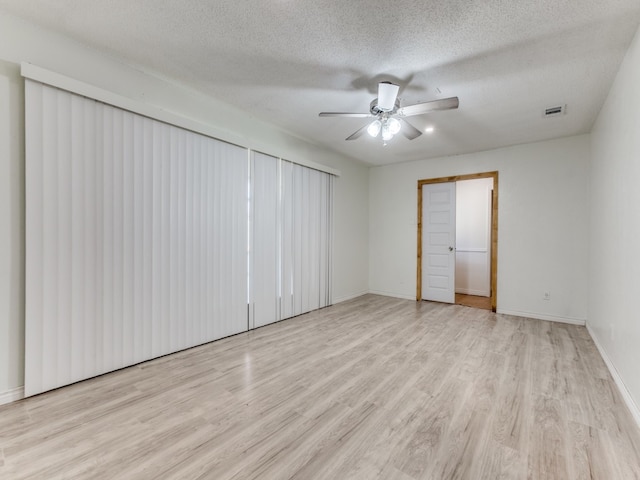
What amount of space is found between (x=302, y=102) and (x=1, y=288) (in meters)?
2.94

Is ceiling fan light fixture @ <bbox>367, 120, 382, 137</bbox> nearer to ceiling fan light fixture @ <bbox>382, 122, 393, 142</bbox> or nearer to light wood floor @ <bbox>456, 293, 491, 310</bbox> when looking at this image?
ceiling fan light fixture @ <bbox>382, 122, 393, 142</bbox>

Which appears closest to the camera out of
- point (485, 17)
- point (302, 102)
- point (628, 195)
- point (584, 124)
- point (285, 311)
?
point (485, 17)

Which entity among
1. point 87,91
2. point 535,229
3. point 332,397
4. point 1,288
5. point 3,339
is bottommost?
point 332,397

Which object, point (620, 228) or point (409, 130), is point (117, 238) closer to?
point (409, 130)

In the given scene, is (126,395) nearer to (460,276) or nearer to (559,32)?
(559,32)

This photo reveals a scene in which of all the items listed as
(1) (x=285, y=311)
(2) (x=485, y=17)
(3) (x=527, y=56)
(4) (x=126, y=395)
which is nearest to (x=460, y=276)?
(1) (x=285, y=311)

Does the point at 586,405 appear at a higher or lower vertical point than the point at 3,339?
lower

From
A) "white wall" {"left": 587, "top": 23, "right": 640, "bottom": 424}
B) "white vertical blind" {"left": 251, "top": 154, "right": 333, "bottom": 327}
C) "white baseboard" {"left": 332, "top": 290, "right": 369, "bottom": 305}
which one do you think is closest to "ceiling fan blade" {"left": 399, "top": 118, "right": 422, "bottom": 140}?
"white wall" {"left": 587, "top": 23, "right": 640, "bottom": 424}

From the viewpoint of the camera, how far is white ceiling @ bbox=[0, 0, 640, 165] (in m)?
1.89

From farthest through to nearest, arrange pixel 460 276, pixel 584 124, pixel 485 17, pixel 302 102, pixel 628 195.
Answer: pixel 460 276 → pixel 584 124 → pixel 302 102 → pixel 628 195 → pixel 485 17

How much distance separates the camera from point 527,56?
2.33 metres

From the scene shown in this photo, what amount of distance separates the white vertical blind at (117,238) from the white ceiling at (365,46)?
1.89ft

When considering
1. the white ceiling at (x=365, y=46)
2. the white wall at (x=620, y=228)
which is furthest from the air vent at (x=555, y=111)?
the white wall at (x=620, y=228)

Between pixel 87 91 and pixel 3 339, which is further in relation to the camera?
pixel 87 91
